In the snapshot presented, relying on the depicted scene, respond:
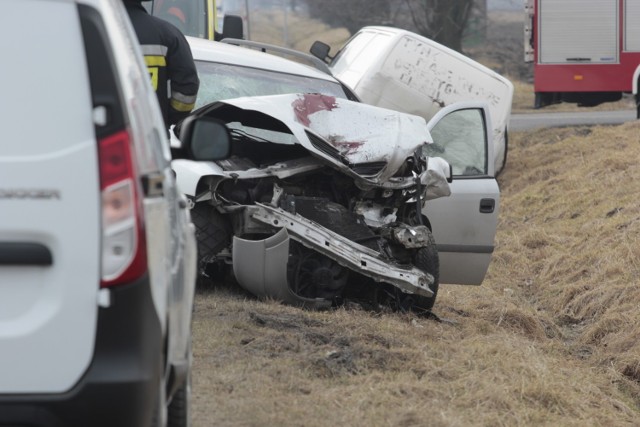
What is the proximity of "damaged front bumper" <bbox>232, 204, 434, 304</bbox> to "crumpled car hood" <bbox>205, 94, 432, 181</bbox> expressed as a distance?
1.42 ft

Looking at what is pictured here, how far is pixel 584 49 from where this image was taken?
75.3 feet

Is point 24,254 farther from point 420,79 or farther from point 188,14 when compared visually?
point 420,79

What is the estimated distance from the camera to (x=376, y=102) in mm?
14430

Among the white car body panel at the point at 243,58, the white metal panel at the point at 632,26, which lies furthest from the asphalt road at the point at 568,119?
the white car body panel at the point at 243,58

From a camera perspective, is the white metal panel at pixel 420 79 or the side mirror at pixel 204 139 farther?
the white metal panel at pixel 420 79

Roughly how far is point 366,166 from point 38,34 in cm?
457

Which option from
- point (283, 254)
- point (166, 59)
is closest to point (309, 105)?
point (283, 254)

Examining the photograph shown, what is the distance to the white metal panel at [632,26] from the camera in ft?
73.9

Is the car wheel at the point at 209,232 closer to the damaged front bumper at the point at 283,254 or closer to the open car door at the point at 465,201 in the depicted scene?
the damaged front bumper at the point at 283,254

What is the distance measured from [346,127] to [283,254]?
2.83ft

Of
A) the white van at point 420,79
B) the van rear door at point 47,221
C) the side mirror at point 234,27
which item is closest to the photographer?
the van rear door at point 47,221

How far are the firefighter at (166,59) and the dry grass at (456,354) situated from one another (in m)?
1.21

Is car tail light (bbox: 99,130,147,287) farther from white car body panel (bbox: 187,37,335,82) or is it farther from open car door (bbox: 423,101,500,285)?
white car body panel (bbox: 187,37,335,82)

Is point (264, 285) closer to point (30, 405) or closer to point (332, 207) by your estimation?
point (332, 207)
